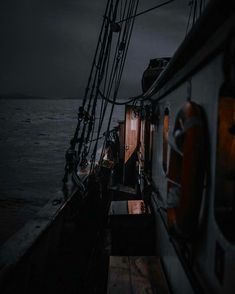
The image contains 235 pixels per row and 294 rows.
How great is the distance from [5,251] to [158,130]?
4271mm

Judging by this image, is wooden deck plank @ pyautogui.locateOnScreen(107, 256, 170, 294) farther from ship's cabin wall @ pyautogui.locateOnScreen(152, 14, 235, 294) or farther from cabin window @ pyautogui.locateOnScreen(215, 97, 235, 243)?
cabin window @ pyautogui.locateOnScreen(215, 97, 235, 243)

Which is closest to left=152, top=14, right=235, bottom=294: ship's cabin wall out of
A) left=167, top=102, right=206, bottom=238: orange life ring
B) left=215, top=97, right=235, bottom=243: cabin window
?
left=215, top=97, right=235, bottom=243: cabin window

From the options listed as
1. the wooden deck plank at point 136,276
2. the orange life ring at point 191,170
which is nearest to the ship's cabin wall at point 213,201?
the orange life ring at point 191,170

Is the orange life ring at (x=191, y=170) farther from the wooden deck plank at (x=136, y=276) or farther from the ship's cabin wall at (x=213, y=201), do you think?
the wooden deck plank at (x=136, y=276)

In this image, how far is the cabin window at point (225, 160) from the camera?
9.48 ft

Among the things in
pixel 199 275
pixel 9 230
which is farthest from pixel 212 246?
pixel 9 230

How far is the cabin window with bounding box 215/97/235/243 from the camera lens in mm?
2891

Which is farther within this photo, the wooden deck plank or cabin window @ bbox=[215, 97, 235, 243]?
the wooden deck plank

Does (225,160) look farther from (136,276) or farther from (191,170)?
(136,276)

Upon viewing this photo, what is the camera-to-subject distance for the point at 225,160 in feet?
9.68

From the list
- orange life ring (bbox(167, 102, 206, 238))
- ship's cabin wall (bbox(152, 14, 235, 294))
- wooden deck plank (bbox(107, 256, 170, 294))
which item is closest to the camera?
ship's cabin wall (bbox(152, 14, 235, 294))

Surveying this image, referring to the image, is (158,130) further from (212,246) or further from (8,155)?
(8,155)

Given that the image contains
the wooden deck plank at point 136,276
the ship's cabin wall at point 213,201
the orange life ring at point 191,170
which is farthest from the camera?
the wooden deck plank at point 136,276

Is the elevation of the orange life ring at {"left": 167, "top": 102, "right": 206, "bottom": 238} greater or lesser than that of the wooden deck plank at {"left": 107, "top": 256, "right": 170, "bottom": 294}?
greater
